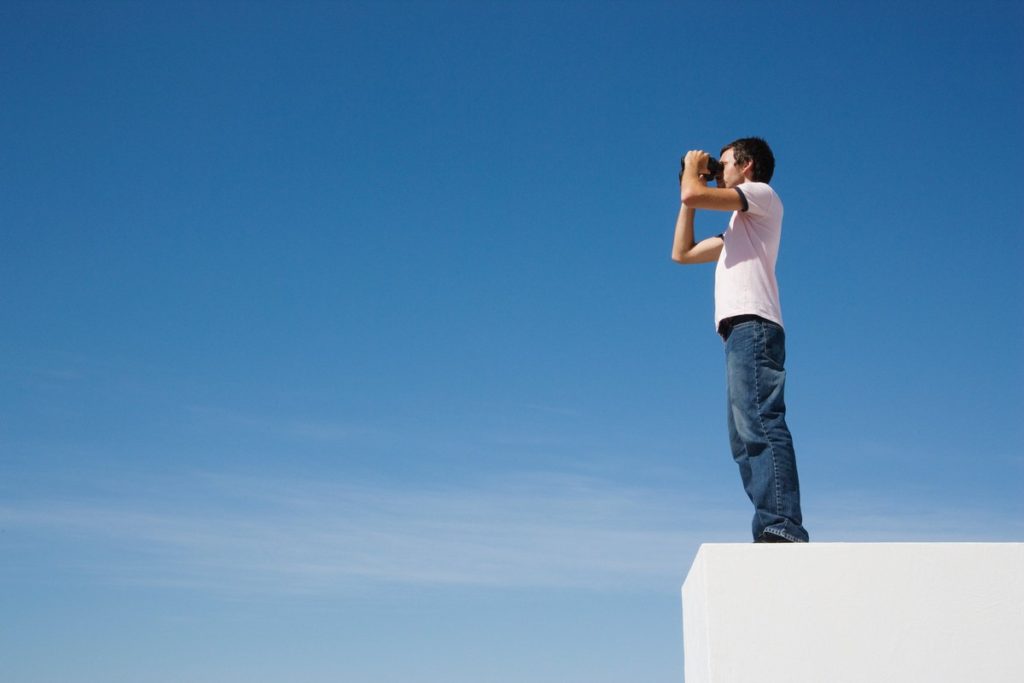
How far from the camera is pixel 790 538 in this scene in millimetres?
3580

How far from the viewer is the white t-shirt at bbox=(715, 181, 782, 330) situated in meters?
4.02

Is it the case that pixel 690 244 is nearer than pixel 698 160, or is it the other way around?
pixel 698 160

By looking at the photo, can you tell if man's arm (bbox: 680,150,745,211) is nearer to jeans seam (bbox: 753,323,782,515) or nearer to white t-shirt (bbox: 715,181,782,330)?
white t-shirt (bbox: 715,181,782,330)

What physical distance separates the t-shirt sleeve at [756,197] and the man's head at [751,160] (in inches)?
6.8

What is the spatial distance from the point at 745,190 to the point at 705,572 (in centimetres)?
179

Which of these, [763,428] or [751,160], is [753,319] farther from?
[751,160]

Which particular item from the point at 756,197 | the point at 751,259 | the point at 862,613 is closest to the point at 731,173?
the point at 756,197

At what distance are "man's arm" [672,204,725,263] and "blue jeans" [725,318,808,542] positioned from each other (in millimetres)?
571

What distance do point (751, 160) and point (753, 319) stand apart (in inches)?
33.9

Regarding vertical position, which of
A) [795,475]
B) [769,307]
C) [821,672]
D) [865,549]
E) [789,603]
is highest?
[769,307]

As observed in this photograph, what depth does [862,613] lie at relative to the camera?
3.18 metres

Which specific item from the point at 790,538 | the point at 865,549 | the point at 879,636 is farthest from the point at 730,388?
the point at 879,636

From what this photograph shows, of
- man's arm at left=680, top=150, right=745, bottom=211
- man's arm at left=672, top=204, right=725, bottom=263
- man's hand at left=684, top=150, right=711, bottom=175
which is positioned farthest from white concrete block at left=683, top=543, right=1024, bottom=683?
man's hand at left=684, top=150, right=711, bottom=175

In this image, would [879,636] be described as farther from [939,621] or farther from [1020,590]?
[1020,590]
